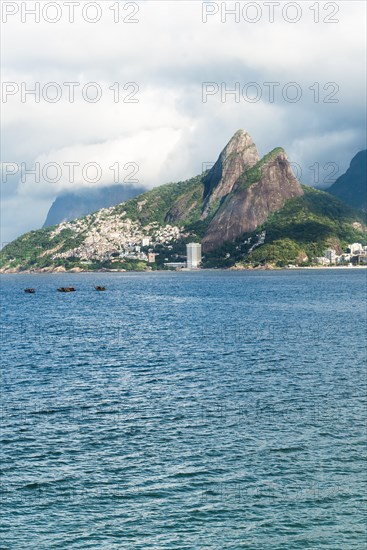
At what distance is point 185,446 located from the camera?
37844mm

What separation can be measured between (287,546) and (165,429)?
53.7 feet

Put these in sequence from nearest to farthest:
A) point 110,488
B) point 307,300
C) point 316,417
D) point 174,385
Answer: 1. point 110,488
2. point 316,417
3. point 174,385
4. point 307,300

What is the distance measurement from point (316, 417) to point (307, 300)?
393 feet

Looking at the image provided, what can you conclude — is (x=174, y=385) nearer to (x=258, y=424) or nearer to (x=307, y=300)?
(x=258, y=424)

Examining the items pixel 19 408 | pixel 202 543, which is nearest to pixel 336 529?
pixel 202 543

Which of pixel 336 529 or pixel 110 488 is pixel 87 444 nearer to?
pixel 110 488

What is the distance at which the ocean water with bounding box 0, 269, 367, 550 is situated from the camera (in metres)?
27.6

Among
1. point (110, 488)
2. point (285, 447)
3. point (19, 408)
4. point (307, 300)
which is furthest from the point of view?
point (307, 300)

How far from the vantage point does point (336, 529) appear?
90.2 ft

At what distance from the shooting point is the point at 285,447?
124 feet

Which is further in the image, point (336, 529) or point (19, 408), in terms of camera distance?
point (19, 408)

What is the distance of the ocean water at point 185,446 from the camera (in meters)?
27.6

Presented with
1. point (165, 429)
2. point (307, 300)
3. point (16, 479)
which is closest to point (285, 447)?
point (165, 429)

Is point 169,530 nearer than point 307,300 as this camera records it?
Yes
